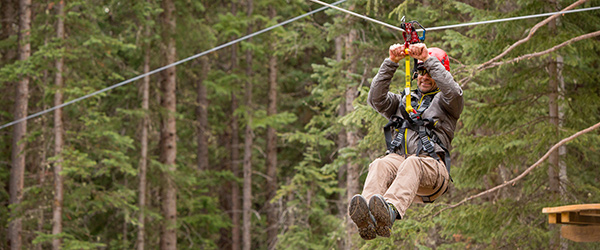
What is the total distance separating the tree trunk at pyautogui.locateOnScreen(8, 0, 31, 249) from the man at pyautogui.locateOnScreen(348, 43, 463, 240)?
11297mm

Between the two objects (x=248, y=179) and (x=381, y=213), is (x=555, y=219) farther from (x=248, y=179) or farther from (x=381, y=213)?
(x=248, y=179)

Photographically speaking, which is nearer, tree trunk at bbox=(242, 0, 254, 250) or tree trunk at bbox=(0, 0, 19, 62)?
tree trunk at bbox=(0, 0, 19, 62)

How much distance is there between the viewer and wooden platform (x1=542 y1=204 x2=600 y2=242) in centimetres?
643

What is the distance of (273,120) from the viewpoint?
63.1 ft

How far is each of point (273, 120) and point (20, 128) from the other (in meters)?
6.90

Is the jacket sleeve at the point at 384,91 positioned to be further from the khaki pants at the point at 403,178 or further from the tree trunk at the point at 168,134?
the tree trunk at the point at 168,134

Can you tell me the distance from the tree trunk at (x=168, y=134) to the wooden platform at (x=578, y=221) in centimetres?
1181

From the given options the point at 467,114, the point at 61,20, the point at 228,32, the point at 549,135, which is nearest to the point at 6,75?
the point at 61,20

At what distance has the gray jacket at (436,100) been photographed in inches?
190

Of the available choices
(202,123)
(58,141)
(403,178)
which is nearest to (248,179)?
(202,123)

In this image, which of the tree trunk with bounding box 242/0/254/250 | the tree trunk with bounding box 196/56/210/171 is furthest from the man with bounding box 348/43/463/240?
the tree trunk with bounding box 196/56/210/171

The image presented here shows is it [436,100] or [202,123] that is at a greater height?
[202,123]

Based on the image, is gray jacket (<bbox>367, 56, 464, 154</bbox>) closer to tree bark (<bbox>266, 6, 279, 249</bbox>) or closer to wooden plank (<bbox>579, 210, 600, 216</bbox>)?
wooden plank (<bbox>579, 210, 600, 216</bbox>)

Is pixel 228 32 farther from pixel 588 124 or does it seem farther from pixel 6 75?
pixel 588 124
